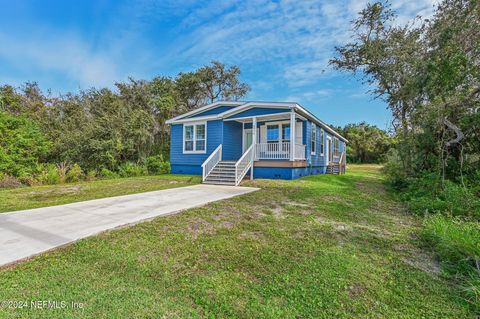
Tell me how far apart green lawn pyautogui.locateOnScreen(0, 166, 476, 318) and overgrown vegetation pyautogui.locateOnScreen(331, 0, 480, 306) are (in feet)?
1.28

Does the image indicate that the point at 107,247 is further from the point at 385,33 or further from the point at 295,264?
the point at 385,33

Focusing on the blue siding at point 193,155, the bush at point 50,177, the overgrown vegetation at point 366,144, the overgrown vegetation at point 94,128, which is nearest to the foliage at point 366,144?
the overgrown vegetation at point 366,144

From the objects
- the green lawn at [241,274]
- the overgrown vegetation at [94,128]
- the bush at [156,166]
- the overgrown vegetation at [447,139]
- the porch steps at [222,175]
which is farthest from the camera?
the bush at [156,166]

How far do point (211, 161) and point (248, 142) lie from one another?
9.83 feet

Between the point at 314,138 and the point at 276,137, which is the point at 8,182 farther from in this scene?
the point at 314,138

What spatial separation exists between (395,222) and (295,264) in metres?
3.36

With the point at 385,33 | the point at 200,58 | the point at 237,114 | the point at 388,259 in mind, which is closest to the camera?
the point at 388,259

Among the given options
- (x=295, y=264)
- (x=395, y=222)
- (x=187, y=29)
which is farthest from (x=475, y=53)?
(x=187, y=29)

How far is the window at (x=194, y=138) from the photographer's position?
530 inches

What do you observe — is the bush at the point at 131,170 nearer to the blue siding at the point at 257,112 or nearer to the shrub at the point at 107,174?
the shrub at the point at 107,174

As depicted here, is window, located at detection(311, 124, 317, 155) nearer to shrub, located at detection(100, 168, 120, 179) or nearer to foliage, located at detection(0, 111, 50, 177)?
shrub, located at detection(100, 168, 120, 179)

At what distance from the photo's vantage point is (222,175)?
10.7 meters

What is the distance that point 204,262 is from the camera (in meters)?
3.06

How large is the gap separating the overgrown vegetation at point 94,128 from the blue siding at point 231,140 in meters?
6.09
